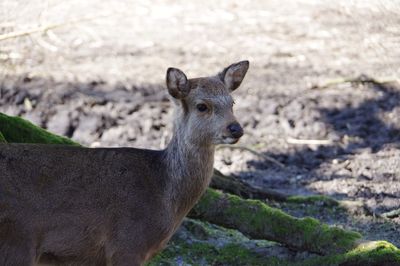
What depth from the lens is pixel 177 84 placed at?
7.72 metres

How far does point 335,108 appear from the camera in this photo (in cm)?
1403

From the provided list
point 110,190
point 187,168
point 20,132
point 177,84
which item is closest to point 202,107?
point 177,84

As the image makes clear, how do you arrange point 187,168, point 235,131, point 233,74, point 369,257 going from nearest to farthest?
point 235,131 → point 187,168 → point 233,74 → point 369,257

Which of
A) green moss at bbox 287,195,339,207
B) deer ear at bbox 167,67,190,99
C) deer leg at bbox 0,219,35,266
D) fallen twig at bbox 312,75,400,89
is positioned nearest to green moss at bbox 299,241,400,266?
deer ear at bbox 167,67,190,99

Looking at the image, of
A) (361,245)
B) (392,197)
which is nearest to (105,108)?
(392,197)

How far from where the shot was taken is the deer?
7016 millimetres

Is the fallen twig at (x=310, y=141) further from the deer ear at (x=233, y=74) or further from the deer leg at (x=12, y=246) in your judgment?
Answer: the deer leg at (x=12, y=246)

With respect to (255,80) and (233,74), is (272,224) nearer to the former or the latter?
(233,74)

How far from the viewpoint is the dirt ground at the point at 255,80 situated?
40.4 ft

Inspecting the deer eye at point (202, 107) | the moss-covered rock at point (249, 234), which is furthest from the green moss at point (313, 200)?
the deer eye at point (202, 107)

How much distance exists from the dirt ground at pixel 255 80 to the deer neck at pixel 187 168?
2612 mm

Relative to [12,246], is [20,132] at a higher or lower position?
lower

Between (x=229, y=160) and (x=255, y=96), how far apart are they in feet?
7.13

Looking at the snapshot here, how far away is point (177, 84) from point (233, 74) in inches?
23.6
